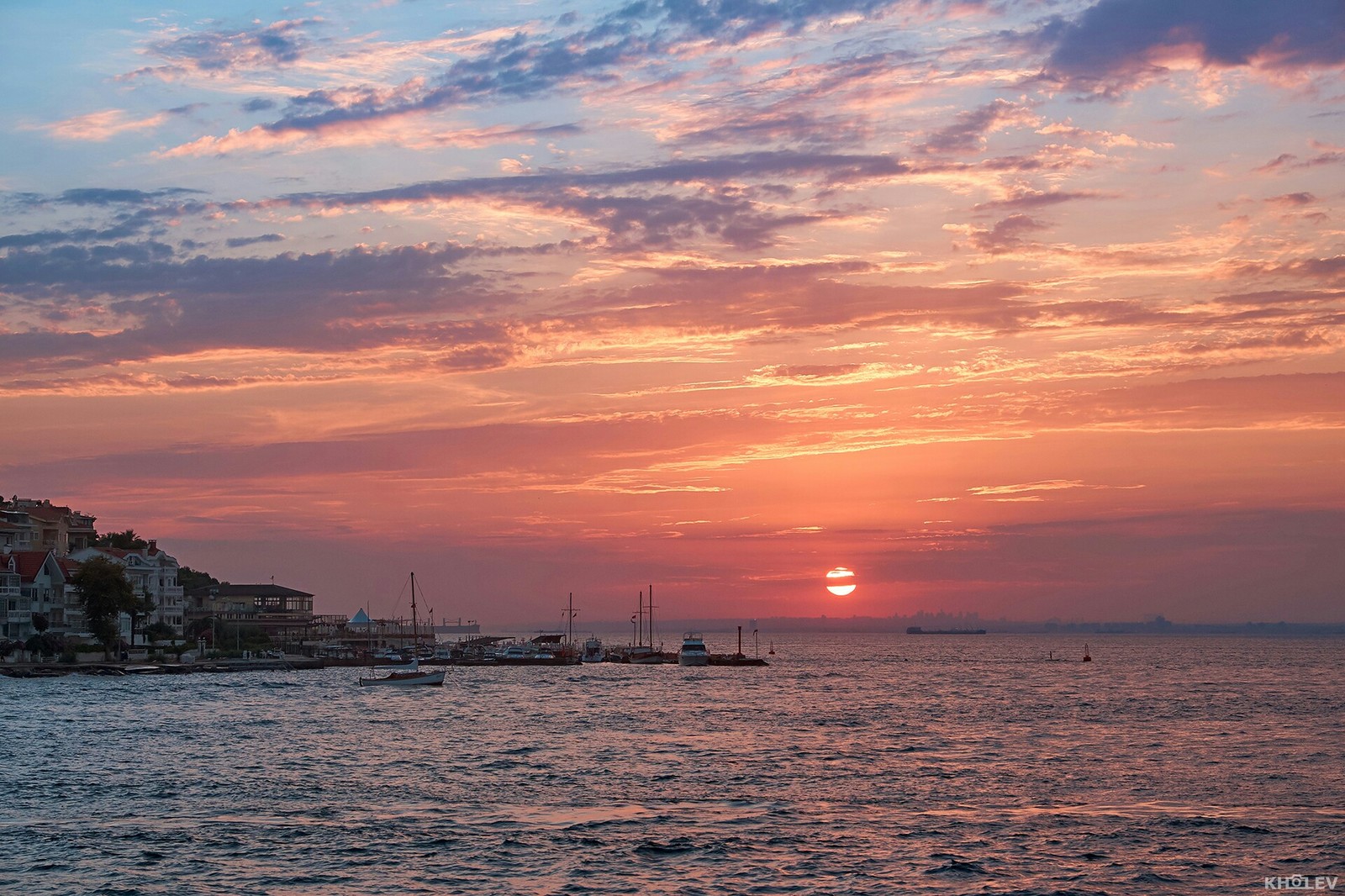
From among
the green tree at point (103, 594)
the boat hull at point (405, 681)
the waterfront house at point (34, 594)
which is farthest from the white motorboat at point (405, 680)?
the waterfront house at point (34, 594)

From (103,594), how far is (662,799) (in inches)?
4695

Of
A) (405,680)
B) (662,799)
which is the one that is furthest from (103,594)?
(662,799)

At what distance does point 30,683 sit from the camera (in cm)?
13175

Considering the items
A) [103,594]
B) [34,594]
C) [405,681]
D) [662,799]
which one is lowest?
[405,681]

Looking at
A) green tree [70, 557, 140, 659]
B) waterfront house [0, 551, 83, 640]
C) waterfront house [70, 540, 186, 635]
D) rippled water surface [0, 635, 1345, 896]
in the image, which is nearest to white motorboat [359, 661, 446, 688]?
green tree [70, 557, 140, 659]

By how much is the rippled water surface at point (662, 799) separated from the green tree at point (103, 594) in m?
48.1

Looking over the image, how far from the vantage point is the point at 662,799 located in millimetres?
53469

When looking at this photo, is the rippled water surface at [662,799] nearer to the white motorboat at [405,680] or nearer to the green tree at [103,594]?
the white motorboat at [405,680]

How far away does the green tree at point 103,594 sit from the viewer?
498 ft

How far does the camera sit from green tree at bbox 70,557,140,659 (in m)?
152

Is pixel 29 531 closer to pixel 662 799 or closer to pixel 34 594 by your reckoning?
pixel 34 594

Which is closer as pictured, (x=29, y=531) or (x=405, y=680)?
(x=405, y=680)

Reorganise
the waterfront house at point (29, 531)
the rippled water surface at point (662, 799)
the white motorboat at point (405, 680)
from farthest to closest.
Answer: the waterfront house at point (29, 531) → the white motorboat at point (405, 680) → the rippled water surface at point (662, 799)

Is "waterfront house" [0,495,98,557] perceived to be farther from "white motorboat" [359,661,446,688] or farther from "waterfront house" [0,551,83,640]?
"white motorboat" [359,661,446,688]
